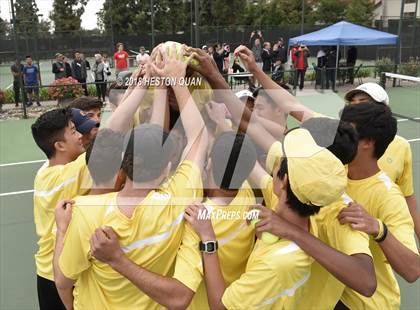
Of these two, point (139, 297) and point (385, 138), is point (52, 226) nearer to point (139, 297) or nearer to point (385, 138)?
point (139, 297)

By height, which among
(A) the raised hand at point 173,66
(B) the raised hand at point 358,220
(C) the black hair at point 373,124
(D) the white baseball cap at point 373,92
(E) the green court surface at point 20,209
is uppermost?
(A) the raised hand at point 173,66

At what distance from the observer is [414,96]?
1400 cm

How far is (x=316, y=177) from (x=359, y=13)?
38.8m

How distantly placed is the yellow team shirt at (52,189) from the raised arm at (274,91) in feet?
3.68

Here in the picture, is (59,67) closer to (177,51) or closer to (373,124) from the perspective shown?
(177,51)

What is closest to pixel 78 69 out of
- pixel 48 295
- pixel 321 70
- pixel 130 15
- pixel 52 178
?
pixel 321 70

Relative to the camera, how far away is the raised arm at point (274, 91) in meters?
2.68

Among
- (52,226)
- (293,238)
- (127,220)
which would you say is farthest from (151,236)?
(52,226)

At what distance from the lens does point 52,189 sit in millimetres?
2549

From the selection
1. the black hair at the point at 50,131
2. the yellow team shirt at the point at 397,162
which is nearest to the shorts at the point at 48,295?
the black hair at the point at 50,131

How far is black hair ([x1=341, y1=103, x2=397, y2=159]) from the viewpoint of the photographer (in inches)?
86.4

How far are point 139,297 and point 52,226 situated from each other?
0.96m

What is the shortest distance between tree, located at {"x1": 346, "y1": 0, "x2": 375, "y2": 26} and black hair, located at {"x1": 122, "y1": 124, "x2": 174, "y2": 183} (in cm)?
3787

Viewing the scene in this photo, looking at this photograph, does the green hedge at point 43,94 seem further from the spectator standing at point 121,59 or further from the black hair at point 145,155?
the black hair at point 145,155
